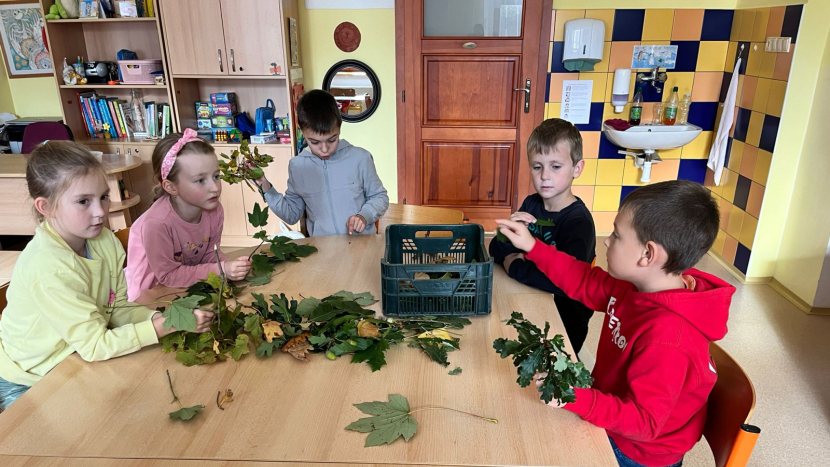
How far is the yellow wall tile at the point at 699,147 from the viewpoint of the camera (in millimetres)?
3977

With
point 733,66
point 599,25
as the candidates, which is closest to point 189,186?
point 599,25

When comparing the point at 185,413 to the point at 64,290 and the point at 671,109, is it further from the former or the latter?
the point at 671,109

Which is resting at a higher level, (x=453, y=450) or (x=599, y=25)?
(x=599, y=25)

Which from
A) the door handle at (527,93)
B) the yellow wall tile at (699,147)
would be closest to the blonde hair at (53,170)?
the door handle at (527,93)

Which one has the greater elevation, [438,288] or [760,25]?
[760,25]

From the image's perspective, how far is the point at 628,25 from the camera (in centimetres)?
374

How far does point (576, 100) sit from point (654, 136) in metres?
0.62

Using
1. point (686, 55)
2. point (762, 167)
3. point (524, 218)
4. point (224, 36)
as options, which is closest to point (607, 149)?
point (686, 55)

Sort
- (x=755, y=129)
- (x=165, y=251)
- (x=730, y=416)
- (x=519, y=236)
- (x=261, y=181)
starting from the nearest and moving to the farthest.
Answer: (x=730, y=416), (x=519, y=236), (x=165, y=251), (x=261, y=181), (x=755, y=129)

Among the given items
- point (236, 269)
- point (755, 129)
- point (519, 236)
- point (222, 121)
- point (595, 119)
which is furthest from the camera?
point (222, 121)

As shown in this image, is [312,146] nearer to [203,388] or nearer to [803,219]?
[203,388]

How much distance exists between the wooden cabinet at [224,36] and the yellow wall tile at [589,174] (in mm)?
2391

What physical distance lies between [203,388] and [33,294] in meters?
0.50

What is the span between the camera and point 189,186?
183cm
